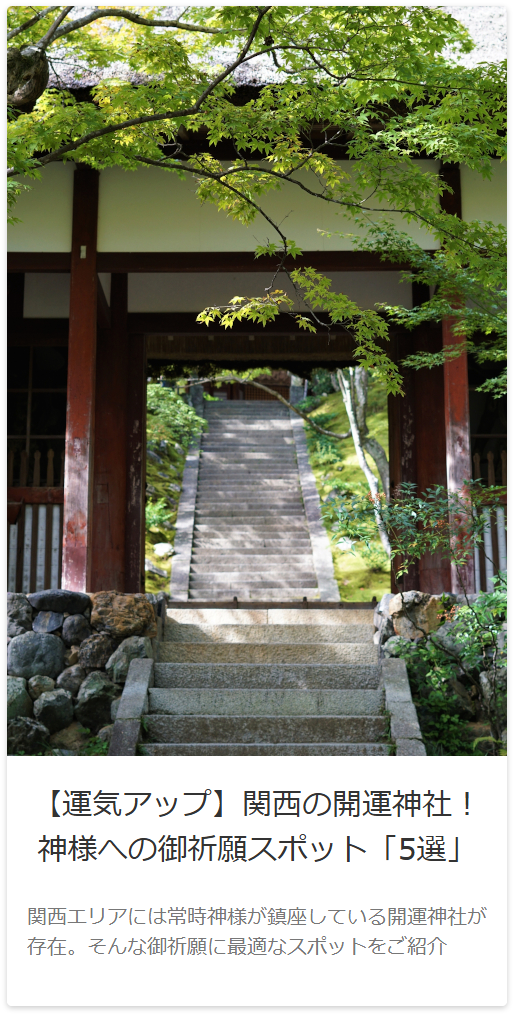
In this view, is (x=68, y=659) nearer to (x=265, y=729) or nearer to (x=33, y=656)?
(x=33, y=656)

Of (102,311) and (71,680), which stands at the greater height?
(102,311)

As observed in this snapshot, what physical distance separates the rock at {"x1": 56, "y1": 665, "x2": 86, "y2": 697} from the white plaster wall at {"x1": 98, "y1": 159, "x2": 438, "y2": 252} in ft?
11.3

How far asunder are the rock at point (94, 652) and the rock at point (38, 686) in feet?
0.83

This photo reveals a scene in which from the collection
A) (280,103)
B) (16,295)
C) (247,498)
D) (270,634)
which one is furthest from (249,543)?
(280,103)

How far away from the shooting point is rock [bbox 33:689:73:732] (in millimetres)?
5387

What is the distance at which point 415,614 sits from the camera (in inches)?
227

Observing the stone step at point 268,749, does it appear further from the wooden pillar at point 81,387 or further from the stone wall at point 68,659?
the wooden pillar at point 81,387

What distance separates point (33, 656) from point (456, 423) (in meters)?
3.64

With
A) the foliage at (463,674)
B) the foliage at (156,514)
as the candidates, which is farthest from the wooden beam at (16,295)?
the foliage at (156,514)

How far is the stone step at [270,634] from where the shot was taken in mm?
6492

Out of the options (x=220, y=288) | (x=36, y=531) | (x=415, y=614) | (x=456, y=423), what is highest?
(x=220, y=288)

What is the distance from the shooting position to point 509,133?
404cm
